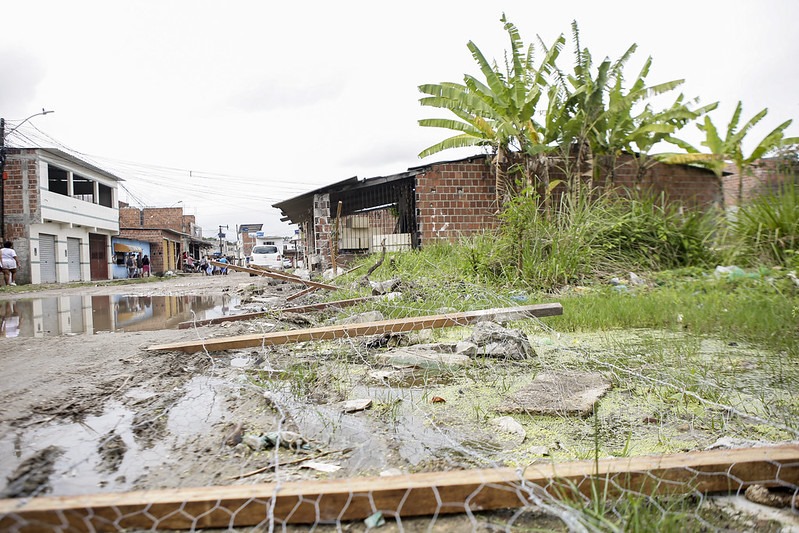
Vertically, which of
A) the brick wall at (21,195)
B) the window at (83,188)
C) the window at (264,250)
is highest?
the window at (83,188)

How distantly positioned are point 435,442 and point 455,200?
978cm

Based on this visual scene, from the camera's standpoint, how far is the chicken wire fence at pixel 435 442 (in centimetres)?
118

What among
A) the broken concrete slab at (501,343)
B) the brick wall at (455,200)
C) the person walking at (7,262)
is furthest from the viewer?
the person walking at (7,262)

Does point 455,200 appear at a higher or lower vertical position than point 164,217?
lower

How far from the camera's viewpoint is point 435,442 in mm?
1830

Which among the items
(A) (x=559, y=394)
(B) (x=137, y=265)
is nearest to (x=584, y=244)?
(A) (x=559, y=394)

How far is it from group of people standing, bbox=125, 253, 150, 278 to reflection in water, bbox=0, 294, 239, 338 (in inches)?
771

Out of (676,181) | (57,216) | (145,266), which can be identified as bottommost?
(145,266)

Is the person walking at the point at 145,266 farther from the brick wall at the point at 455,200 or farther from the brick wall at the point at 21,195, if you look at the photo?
the brick wall at the point at 455,200

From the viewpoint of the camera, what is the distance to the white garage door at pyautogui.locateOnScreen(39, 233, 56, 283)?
1981 cm

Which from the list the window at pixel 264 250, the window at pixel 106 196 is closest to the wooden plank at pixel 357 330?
the window at pixel 106 196

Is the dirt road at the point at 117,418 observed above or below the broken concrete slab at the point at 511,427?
above

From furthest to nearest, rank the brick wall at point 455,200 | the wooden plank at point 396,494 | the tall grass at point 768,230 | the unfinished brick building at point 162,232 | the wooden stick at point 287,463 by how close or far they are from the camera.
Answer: the unfinished brick building at point 162,232 → the brick wall at point 455,200 → the tall grass at point 768,230 → the wooden stick at point 287,463 → the wooden plank at point 396,494

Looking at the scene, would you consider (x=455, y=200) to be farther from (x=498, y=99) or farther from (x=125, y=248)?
(x=125, y=248)
